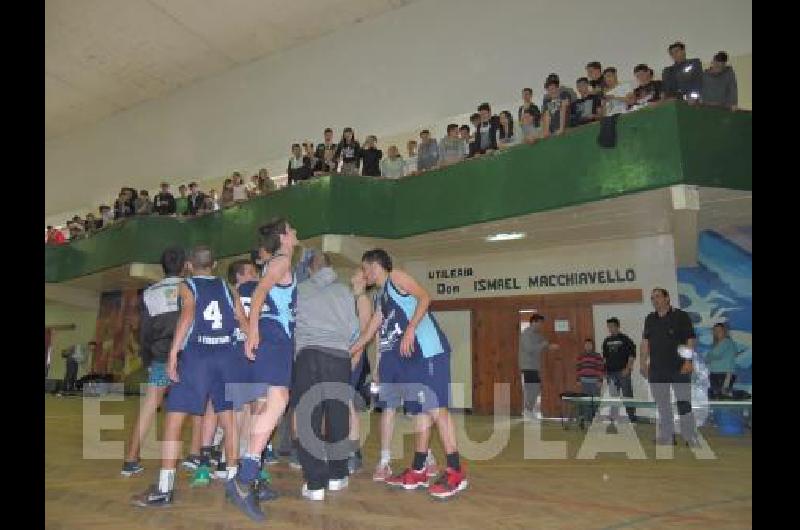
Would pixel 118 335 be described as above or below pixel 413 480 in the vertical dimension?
above

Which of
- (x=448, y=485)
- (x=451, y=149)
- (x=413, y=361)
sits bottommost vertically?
(x=448, y=485)

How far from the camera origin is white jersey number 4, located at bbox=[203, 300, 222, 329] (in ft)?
13.4

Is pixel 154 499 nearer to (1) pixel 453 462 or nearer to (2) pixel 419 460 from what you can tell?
(2) pixel 419 460

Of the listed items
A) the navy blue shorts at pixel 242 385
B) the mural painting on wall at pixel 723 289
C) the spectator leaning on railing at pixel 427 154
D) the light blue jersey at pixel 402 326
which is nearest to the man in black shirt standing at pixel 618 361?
the mural painting on wall at pixel 723 289

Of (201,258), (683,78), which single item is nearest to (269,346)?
(201,258)

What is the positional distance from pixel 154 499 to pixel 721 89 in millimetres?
8180

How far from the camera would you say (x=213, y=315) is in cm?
410

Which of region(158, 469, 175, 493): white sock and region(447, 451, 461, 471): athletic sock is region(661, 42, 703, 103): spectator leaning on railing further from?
region(158, 469, 175, 493): white sock

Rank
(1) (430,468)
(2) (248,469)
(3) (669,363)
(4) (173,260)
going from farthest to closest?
(3) (669,363) → (1) (430,468) → (4) (173,260) → (2) (248,469)

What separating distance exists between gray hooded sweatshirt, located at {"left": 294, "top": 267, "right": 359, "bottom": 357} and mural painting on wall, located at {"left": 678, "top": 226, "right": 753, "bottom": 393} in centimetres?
807

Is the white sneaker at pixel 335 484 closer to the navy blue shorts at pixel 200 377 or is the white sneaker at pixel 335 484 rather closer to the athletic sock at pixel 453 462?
the athletic sock at pixel 453 462

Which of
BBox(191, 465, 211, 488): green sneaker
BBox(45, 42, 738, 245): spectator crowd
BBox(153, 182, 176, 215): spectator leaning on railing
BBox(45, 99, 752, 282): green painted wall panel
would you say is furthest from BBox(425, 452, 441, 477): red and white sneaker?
BBox(153, 182, 176, 215): spectator leaning on railing
